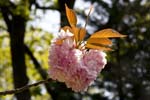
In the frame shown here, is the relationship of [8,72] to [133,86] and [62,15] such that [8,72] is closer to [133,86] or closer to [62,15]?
[62,15]

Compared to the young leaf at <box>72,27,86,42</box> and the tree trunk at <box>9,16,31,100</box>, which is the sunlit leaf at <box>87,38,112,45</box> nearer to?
the young leaf at <box>72,27,86,42</box>

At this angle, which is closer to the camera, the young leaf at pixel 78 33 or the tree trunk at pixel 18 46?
the young leaf at pixel 78 33

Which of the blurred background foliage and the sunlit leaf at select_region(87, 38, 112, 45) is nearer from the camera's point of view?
the sunlit leaf at select_region(87, 38, 112, 45)

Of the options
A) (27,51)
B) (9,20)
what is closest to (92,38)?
(9,20)

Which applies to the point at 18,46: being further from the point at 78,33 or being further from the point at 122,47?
the point at 78,33

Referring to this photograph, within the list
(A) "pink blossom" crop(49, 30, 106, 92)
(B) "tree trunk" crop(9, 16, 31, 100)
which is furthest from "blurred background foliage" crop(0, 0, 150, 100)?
(A) "pink blossom" crop(49, 30, 106, 92)

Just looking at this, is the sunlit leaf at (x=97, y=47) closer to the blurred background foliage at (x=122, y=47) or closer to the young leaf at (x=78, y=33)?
the young leaf at (x=78, y=33)

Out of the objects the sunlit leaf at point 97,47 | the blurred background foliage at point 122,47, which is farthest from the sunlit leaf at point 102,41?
the blurred background foliage at point 122,47

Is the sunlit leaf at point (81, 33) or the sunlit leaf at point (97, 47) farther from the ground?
the sunlit leaf at point (81, 33)
